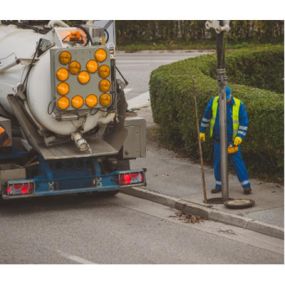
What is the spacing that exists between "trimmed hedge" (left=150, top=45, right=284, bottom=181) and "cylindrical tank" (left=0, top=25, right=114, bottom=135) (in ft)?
5.82

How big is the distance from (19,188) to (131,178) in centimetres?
159

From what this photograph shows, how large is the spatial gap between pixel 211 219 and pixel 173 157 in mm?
3735

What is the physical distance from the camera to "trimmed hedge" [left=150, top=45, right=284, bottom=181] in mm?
13773

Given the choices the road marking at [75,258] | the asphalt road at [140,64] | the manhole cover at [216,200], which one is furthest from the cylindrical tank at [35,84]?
the asphalt road at [140,64]

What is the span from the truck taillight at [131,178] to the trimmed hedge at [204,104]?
4.51 feet

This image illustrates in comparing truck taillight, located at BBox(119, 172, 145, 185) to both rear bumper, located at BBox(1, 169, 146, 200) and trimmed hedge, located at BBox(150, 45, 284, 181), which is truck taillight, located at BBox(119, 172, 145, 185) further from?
trimmed hedge, located at BBox(150, 45, 284, 181)

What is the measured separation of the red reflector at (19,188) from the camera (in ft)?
42.2

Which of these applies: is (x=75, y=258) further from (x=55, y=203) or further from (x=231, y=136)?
(x=231, y=136)

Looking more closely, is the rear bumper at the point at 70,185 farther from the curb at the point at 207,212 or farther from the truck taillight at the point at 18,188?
the curb at the point at 207,212

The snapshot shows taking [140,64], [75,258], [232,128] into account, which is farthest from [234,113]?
[140,64]

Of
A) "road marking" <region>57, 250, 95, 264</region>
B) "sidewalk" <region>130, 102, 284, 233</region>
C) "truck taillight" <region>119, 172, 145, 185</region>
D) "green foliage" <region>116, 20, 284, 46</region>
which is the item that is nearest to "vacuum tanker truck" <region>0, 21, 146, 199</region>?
"truck taillight" <region>119, 172, 145, 185</region>

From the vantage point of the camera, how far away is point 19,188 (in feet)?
42.3

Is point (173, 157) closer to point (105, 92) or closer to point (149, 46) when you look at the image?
point (105, 92)

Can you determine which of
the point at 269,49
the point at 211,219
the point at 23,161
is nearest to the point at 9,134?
the point at 23,161
